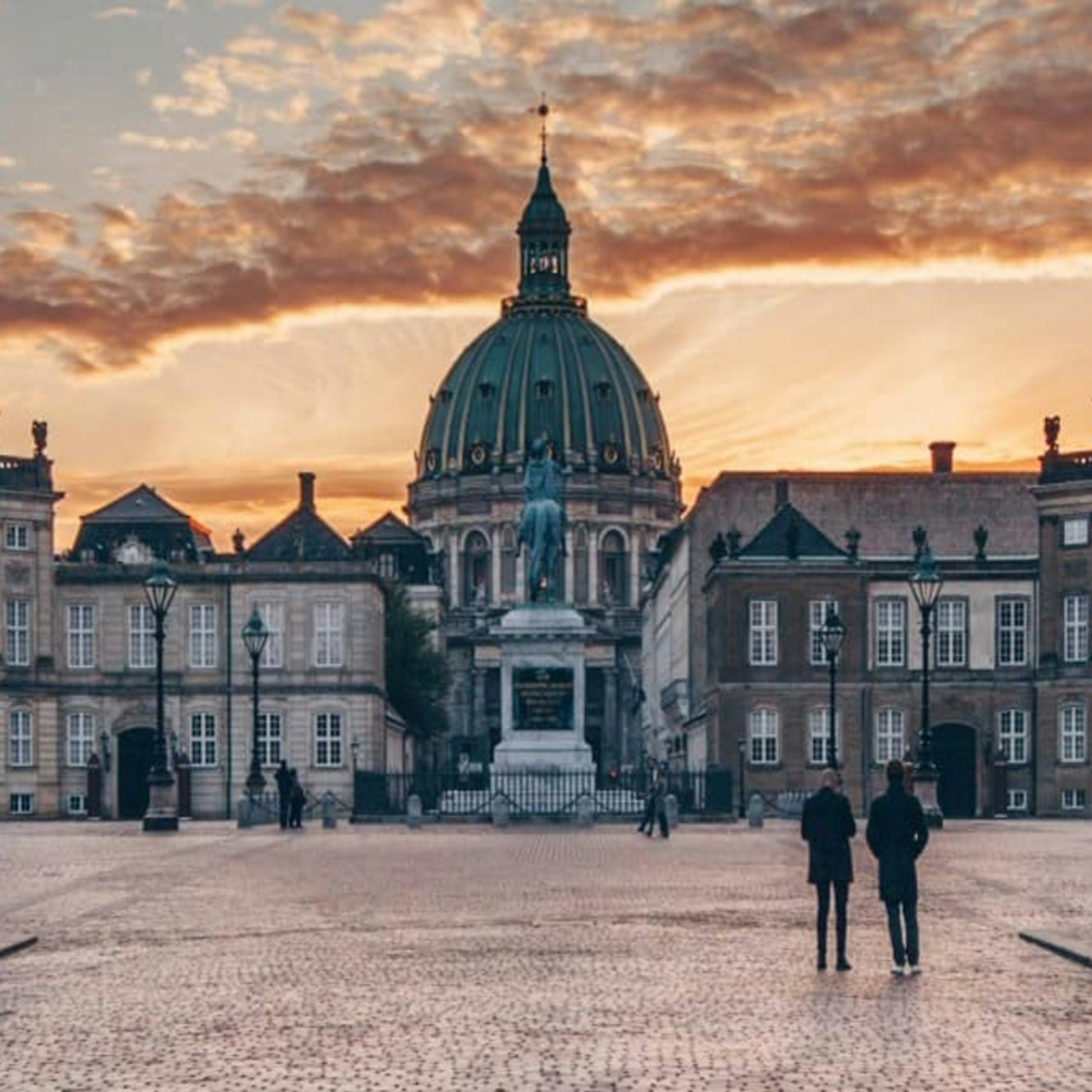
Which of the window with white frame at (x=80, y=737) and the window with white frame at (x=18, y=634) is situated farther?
the window with white frame at (x=80, y=737)

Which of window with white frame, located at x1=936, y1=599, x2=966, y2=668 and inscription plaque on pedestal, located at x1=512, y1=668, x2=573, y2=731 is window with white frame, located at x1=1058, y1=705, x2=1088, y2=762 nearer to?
window with white frame, located at x1=936, y1=599, x2=966, y2=668

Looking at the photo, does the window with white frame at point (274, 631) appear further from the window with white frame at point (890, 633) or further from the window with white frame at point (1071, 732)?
the window with white frame at point (1071, 732)

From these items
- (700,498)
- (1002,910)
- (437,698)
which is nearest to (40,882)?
(1002,910)

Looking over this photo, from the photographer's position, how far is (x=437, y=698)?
5364 inches

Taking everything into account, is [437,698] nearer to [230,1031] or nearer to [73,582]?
[73,582]

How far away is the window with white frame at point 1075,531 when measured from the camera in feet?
289

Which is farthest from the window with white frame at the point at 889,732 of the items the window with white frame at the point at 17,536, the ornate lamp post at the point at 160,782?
the ornate lamp post at the point at 160,782

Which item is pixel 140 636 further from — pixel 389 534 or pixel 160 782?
pixel 389 534

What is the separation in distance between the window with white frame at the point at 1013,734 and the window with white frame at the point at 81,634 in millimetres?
30900

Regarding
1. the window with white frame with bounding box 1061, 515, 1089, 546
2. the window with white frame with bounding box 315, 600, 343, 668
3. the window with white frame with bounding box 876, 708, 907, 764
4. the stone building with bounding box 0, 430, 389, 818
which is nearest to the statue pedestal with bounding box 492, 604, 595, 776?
the stone building with bounding box 0, 430, 389, 818

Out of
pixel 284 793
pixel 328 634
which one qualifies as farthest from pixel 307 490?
pixel 284 793

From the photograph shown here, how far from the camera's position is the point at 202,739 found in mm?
92438

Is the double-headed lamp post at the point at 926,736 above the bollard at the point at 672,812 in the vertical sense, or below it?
above

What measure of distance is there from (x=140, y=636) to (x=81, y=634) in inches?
79.4
